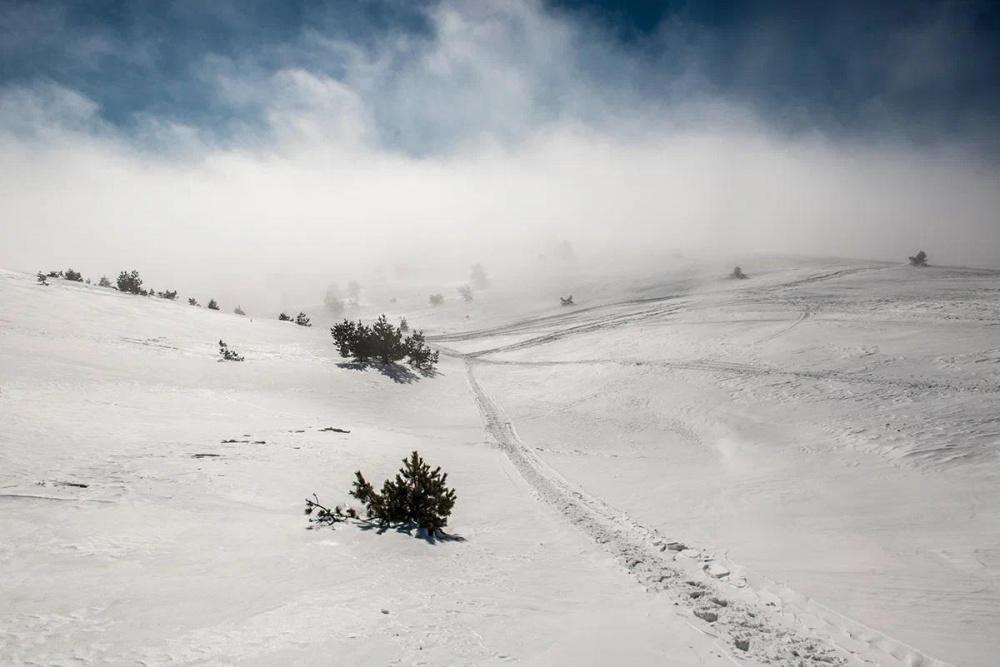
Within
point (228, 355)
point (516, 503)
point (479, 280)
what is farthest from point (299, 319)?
point (479, 280)

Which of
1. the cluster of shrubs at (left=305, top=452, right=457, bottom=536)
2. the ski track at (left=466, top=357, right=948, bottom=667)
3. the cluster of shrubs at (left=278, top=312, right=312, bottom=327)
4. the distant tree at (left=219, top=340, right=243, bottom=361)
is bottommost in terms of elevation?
the ski track at (left=466, top=357, right=948, bottom=667)

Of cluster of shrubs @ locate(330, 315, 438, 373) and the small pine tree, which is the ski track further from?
cluster of shrubs @ locate(330, 315, 438, 373)

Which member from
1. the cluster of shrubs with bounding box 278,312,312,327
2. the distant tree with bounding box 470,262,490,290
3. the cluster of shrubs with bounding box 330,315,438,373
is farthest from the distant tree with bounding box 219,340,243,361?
the distant tree with bounding box 470,262,490,290

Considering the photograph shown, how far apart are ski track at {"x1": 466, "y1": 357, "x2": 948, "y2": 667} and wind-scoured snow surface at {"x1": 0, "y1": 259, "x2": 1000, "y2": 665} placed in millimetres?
34

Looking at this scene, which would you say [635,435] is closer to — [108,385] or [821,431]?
[821,431]

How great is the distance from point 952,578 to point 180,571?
936 cm

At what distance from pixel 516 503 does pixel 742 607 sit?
16.1ft

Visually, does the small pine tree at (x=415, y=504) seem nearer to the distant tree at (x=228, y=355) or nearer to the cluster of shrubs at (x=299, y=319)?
the distant tree at (x=228, y=355)

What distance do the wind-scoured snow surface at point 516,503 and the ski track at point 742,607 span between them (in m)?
0.03

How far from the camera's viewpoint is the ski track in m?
4.50

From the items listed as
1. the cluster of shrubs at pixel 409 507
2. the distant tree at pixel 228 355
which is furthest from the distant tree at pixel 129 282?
the cluster of shrubs at pixel 409 507

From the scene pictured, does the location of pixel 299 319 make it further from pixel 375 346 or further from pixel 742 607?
pixel 742 607

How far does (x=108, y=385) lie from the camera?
13789 millimetres

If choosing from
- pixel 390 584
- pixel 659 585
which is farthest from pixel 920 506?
pixel 390 584
